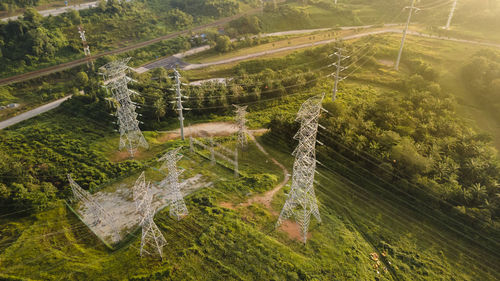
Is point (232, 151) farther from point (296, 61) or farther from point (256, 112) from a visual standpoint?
point (296, 61)

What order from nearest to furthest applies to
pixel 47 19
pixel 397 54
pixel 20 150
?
pixel 20 150, pixel 397 54, pixel 47 19

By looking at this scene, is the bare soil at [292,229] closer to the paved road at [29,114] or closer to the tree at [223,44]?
the paved road at [29,114]

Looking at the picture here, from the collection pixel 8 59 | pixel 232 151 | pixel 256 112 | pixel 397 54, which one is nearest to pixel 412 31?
pixel 397 54

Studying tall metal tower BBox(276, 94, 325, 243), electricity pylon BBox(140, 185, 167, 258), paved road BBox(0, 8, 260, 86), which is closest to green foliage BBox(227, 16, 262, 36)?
paved road BBox(0, 8, 260, 86)

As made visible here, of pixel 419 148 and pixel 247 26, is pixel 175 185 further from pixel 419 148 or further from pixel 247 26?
pixel 247 26

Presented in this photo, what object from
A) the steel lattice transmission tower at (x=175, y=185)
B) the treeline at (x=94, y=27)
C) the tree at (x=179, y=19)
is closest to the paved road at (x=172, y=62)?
the treeline at (x=94, y=27)
